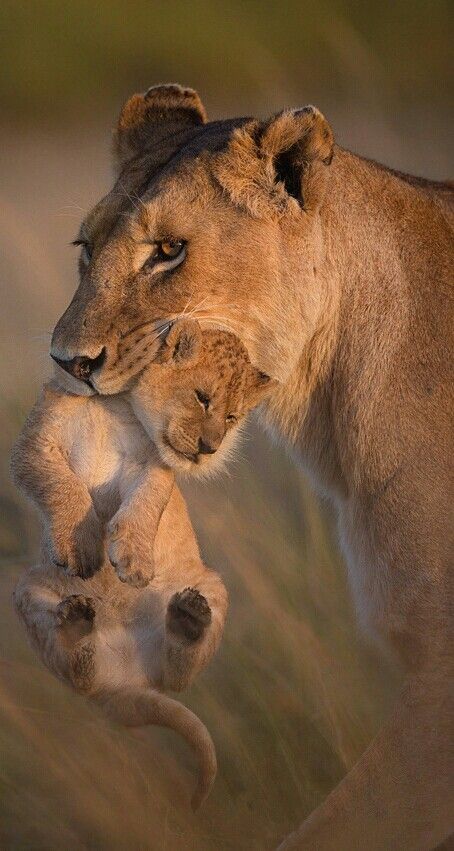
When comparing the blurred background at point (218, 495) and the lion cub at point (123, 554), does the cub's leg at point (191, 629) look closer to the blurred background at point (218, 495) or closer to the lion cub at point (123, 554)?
the lion cub at point (123, 554)

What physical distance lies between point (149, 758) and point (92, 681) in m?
0.92

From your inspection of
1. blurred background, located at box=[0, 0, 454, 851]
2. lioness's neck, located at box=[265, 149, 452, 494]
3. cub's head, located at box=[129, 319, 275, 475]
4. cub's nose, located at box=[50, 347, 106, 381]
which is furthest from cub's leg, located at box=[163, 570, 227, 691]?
blurred background, located at box=[0, 0, 454, 851]

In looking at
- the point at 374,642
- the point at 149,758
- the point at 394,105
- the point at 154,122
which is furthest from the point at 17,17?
the point at 374,642

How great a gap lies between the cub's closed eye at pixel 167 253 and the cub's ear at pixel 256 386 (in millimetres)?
281

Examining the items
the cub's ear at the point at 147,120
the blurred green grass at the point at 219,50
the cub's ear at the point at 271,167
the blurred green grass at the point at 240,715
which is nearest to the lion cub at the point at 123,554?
the cub's ear at the point at 271,167

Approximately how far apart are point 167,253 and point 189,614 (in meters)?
0.75

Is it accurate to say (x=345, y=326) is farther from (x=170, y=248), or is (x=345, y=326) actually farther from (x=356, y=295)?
(x=170, y=248)

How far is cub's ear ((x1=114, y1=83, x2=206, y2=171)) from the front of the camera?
3.88 meters

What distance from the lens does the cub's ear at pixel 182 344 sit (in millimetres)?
3285

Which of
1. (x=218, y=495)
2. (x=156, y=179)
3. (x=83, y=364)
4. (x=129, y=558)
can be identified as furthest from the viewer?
(x=218, y=495)

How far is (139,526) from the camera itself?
3312 mm

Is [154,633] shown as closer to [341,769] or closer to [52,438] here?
[52,438]

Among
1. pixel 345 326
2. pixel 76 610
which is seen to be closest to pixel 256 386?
pixel 345 326

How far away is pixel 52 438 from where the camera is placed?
11.6ft
